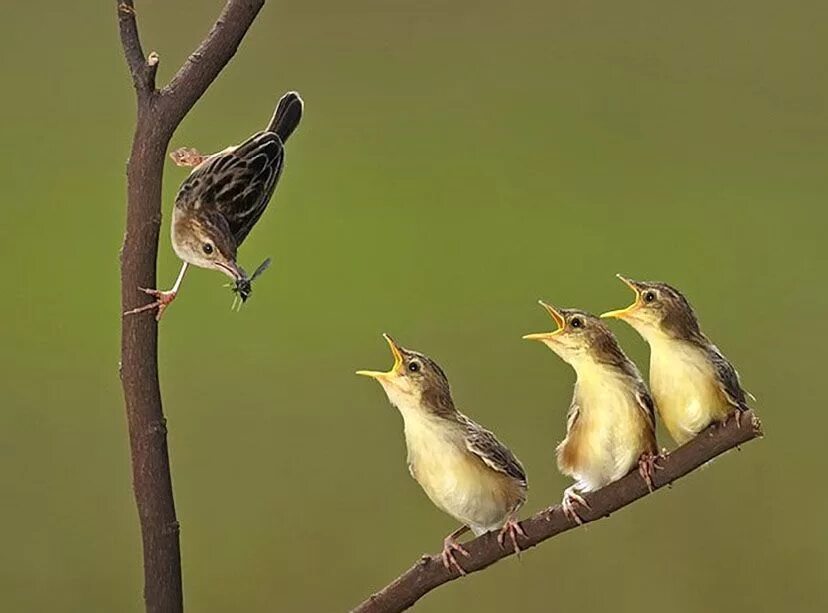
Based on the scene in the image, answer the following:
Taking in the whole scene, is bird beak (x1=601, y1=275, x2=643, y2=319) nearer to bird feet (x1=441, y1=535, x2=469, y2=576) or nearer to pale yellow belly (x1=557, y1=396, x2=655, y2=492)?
pale yellow belly (x1=557, y1=396, x2=655, y2=492)

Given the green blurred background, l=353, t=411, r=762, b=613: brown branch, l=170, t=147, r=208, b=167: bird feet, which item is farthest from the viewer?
the green blurred background

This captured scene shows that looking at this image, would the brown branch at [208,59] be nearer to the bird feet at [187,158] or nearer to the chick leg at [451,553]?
the bird feet at [187,158]

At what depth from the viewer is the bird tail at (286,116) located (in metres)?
1.01

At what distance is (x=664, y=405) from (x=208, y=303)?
2.36 ft

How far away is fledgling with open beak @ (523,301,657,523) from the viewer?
2.99 feet

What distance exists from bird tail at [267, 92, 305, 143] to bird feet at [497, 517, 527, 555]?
311mm

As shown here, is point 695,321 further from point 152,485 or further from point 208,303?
point 208,303

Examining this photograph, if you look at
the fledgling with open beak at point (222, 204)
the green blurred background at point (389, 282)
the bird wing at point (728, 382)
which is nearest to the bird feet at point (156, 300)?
the fledgling with open beak at point (222, 204)

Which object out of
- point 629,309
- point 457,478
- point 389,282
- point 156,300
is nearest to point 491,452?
point 457,478

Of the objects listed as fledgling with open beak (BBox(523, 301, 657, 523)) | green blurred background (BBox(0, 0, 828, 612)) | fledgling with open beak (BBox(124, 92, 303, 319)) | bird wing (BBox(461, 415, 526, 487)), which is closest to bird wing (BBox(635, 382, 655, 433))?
fledgling with open beak (BBox(523, 301, 657, 523))

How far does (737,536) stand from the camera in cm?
149

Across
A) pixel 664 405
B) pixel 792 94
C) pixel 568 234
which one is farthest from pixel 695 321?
pixel 792 94

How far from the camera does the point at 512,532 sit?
93 centimetres

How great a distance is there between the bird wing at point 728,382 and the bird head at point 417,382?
17 centimetres
